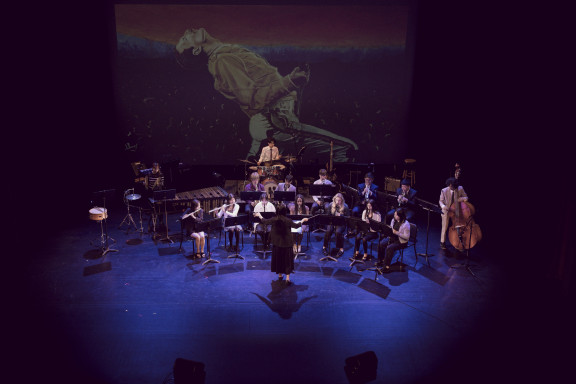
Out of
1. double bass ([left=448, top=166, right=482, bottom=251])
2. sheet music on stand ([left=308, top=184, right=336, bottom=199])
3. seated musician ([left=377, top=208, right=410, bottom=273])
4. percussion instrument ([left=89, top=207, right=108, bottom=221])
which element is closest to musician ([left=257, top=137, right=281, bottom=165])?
sheet music on stand ([left=308, top=184, right=336, bottom=199])

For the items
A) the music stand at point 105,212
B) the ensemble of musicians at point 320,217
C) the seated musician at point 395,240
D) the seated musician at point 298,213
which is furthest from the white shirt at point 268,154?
the seated musician at point 395,240

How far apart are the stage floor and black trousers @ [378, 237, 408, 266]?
38 cm

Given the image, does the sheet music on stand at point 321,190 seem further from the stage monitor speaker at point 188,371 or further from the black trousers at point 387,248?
the stage monitor speaker at point 188,371

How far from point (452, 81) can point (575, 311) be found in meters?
8.52

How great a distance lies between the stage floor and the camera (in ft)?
18.9

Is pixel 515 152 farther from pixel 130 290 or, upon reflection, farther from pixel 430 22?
pixel 130 290

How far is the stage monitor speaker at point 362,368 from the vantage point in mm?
5176

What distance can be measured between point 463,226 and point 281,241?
4.09m

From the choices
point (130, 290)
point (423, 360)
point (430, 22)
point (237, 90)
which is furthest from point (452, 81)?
point (130, 290)

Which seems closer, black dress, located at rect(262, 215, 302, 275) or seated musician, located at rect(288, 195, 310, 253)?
black dress, located at rect(262, 215, 302, 275)

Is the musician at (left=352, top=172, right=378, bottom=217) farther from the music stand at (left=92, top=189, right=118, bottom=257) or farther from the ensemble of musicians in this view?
the music stand at (left=92, top=189, right=118, bottom=257)

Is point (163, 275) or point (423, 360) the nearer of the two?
point (423, 360)

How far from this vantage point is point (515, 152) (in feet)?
33.8

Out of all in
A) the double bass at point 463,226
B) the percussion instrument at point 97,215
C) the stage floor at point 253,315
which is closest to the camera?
the stage floor at point 253,315
